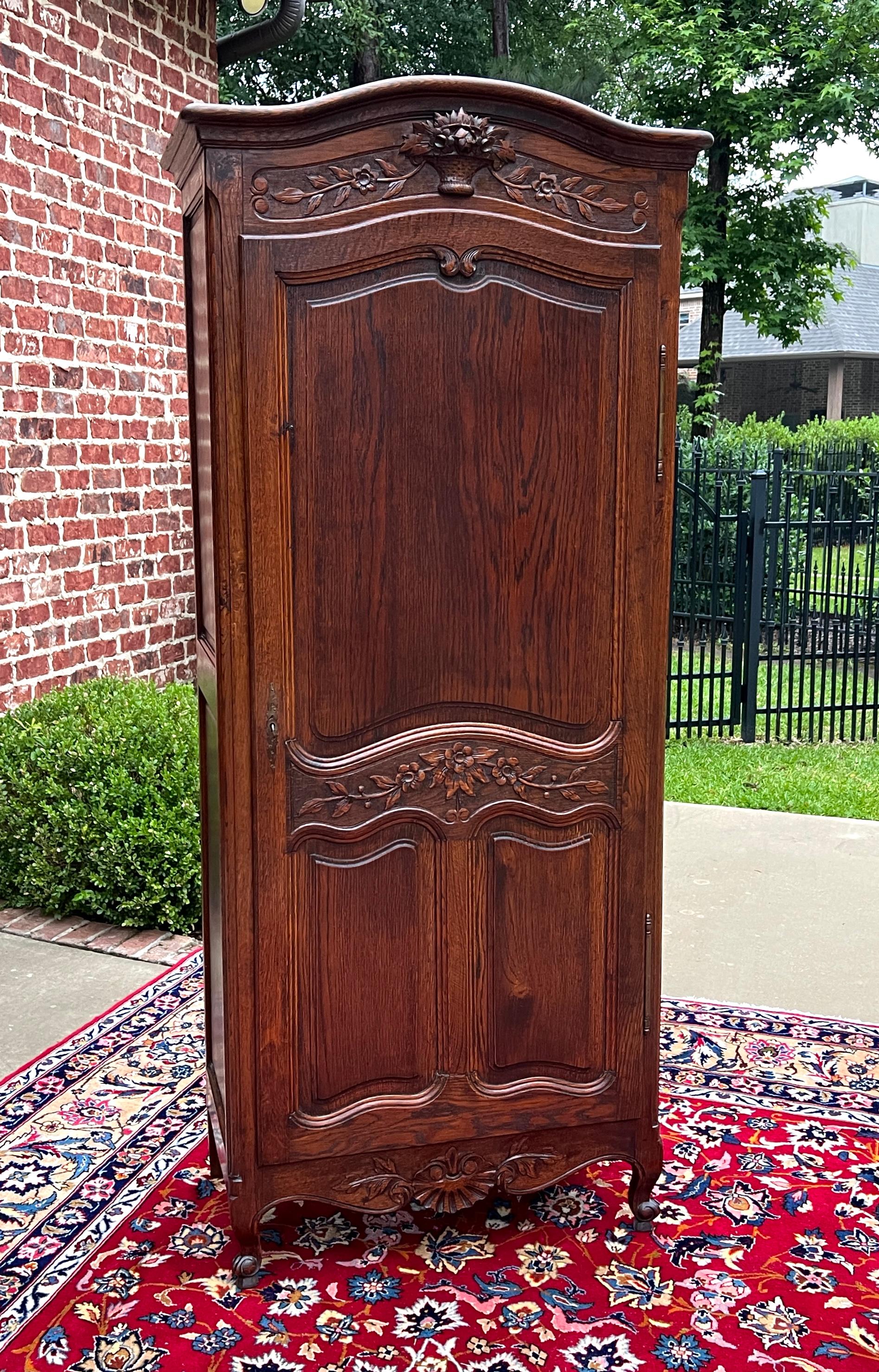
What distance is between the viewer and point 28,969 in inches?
180

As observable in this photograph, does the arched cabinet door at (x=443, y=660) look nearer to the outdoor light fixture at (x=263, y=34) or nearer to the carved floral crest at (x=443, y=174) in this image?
the carved floral crest at (x=443, y=174)

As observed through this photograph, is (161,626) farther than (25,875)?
Yes

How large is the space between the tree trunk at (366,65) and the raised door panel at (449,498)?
15618mm

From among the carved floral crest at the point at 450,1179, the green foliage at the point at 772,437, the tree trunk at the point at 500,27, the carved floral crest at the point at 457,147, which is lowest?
the carved floral crest at the point at 450,1179

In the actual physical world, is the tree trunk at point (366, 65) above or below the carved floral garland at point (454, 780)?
above

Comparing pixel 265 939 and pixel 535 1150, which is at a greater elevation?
pixel 265 939

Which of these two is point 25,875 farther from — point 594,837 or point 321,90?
point 321,90

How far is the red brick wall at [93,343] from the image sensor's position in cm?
540

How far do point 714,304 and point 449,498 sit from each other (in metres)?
16.0

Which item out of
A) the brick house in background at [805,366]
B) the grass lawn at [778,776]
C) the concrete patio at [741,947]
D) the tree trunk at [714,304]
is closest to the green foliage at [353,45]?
the tree trunk at [714,304]

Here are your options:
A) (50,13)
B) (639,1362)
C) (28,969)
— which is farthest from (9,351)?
(639,1362)

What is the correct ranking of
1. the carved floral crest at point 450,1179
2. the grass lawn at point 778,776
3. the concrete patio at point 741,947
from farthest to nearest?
the grass lawn at point 778,776
the concrete patio at point 741,947
the carved floral crest at point 450,1179

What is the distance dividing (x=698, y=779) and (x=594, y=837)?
17.2ft

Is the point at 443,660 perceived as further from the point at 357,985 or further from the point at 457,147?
the point at 457,147
